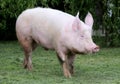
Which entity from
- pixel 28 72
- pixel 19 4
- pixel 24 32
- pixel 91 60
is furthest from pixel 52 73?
pixel 19 4

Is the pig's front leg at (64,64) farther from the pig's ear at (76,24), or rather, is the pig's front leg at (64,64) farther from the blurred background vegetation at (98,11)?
the blurred background vegetation at (98,11)

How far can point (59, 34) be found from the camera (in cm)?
834

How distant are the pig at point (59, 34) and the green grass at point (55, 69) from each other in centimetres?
34

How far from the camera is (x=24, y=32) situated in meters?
9.31

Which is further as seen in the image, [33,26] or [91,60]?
[91,60]

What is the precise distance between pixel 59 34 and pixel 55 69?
131 centimetres

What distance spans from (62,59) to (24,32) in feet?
4.46

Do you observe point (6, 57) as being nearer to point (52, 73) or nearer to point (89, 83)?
point (52, 73)

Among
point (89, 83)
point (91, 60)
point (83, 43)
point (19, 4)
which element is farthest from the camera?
point (19, 4)

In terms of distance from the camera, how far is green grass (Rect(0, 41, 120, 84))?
781 centimetres

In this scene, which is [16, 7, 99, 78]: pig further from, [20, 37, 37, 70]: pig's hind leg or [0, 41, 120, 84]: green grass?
[0, 41, 120, 84]: green grass

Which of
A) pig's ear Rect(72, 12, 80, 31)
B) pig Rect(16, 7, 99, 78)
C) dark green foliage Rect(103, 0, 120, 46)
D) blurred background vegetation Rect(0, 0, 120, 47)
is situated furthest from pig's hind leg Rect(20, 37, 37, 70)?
dark green foliage Rect(103, 0, 120, 46)

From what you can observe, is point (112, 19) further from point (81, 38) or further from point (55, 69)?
point (81, 38)

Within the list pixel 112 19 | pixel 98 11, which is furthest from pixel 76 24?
pixel 98 11
